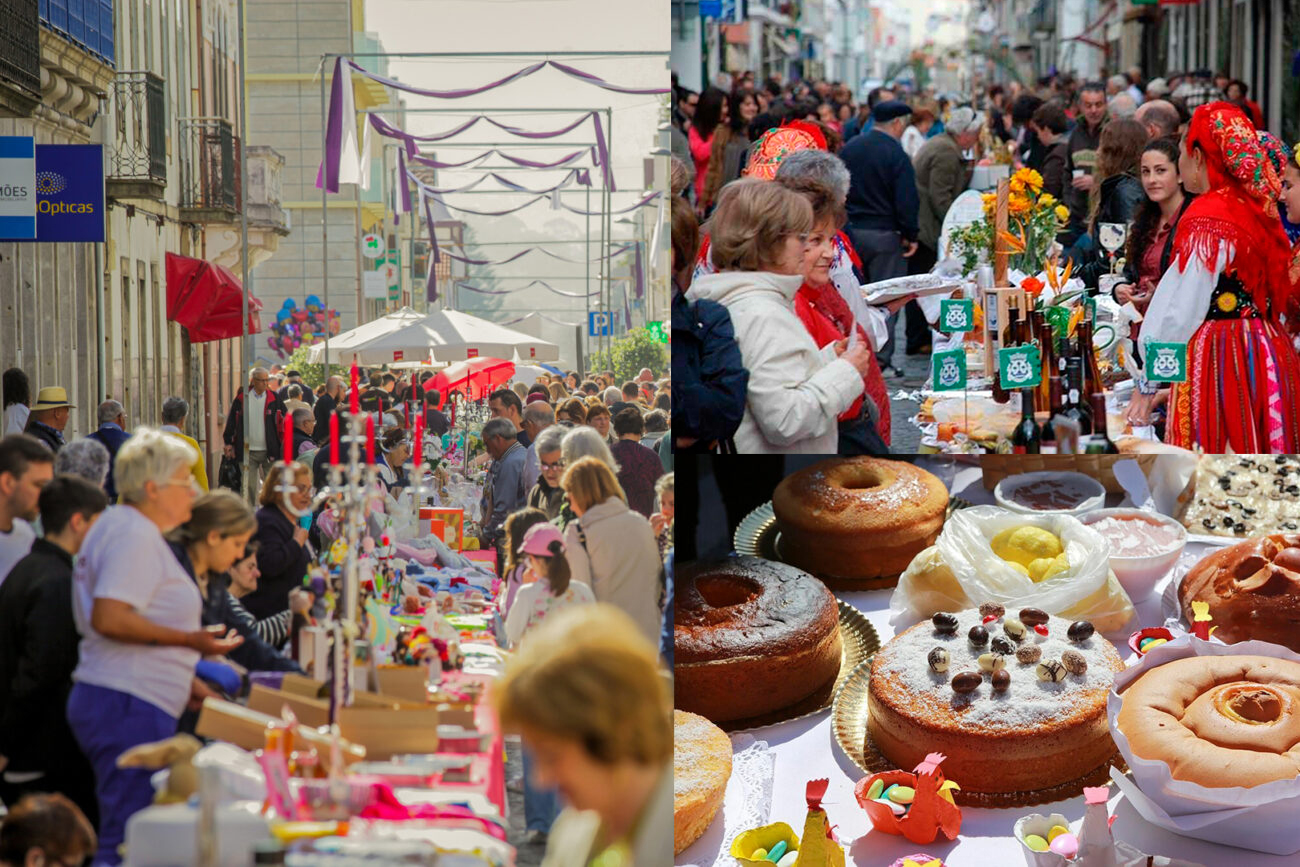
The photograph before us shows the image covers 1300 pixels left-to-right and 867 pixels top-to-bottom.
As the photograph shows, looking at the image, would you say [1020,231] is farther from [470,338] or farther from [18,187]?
[18,187]

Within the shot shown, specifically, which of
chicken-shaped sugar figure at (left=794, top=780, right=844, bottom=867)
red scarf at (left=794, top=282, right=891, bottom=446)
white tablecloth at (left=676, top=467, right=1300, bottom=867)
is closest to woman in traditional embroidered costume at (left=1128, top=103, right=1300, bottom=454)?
red scarf at (left=794, top=282, right=891, bottom=446)

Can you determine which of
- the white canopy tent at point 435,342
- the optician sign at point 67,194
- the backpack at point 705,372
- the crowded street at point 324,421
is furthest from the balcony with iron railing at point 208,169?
the backpack at point 705,372

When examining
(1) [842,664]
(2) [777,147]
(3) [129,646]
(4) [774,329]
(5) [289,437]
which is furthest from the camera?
(2) [777,147]

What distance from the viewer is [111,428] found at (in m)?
1.77

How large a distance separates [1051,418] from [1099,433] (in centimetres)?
16

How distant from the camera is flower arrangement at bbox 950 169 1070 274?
4.37m

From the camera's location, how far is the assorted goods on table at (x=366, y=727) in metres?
1.63

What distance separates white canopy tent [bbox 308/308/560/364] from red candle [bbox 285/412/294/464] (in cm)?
8

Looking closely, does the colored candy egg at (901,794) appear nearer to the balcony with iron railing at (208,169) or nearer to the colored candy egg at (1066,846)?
the colored candy egg at (1066,846)

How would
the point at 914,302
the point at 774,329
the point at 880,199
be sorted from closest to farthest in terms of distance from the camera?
the point at 774,329 → the point at 914,302 → the point at 880,199

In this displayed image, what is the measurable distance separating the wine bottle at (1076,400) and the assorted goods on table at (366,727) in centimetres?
190

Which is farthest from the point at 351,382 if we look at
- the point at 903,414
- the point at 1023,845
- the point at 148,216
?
the point at 903,414

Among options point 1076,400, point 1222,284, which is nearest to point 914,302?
point 1222,284

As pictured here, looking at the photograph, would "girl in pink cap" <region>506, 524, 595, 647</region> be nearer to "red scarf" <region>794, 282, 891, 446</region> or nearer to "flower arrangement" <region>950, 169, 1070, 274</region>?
"red scarf" <region>794, 282, 891, 446</region>
